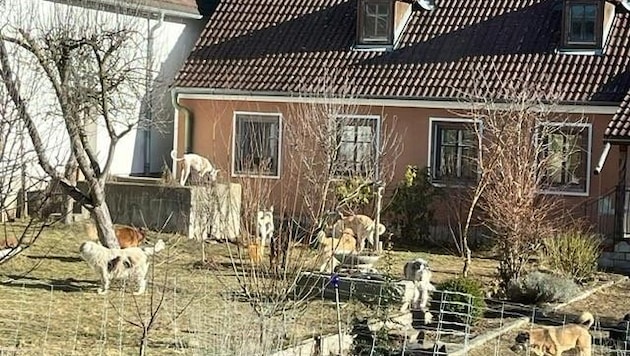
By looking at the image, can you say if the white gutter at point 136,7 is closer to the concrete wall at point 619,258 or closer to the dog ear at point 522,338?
the concrete wall at point 619,258

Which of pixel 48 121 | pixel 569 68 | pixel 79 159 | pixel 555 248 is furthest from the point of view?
pixel 569 68

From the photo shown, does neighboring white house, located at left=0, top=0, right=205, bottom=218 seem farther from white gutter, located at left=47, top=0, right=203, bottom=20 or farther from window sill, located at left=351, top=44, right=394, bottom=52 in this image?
window sill, located at left=351, top=44, right=394, bottom=52

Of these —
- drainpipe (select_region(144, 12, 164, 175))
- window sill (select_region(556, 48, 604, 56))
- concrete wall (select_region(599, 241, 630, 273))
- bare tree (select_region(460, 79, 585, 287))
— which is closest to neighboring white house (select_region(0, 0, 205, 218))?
drainpipe (select_region(144, 12, 164, 175))

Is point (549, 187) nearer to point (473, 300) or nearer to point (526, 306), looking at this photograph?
point (526, 306)

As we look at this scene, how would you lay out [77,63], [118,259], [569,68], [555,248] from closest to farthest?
[118,259]
[555,248]
[77,63]
[569,68]

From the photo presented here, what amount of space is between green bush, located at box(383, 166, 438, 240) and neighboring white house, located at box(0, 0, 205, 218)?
5.63m

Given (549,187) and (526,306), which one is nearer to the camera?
(526,306)

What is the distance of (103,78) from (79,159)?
4.54ft

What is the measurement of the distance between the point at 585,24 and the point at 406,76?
3.92 meters

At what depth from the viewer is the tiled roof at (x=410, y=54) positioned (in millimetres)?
23578

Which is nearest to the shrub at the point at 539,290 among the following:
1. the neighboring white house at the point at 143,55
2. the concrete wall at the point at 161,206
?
the concrete wall at the point at 161,206

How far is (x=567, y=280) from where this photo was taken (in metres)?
17.3

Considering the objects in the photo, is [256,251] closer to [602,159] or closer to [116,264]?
[116,264]

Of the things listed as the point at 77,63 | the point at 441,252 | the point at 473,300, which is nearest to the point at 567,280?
the point at 473,300
